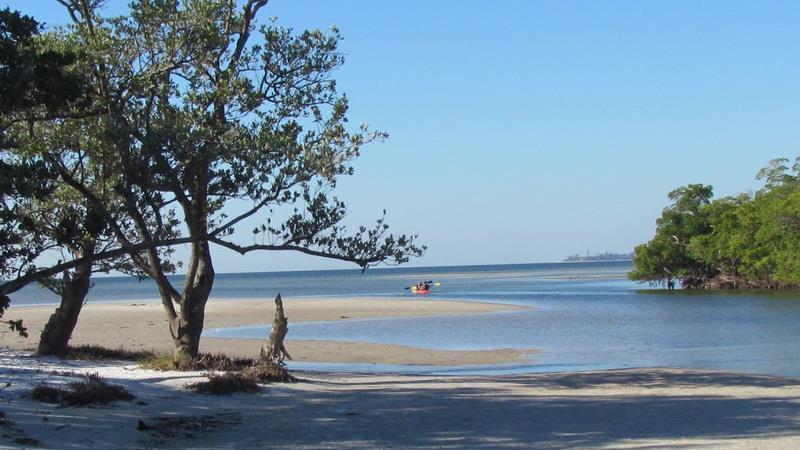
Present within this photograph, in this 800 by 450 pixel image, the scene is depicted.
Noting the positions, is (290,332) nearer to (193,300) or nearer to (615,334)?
(615,334)

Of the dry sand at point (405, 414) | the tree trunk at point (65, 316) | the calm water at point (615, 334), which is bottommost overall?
the calm water at point (615, 334)

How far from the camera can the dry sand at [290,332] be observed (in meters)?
27.3

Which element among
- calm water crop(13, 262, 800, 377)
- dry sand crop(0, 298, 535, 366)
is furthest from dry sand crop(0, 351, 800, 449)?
dry sand crop(0, 298, 535, 366)

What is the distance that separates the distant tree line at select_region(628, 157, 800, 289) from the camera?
64000 mm

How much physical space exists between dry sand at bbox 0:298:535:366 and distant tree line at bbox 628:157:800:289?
21895 mm

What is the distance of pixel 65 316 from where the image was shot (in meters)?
19.7

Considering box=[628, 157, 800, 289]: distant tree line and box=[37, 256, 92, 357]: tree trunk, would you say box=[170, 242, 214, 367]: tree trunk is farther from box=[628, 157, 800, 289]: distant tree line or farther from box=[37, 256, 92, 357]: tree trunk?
box=[628, 157, 800, 289]: distant tree line

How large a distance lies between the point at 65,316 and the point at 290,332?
18.2 meters

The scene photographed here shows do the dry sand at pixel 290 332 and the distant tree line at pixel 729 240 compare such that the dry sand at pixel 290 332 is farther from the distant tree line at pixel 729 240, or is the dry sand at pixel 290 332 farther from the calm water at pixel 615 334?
the distant tree line at pixel 729 240

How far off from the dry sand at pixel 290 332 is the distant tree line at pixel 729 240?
71.8 feet

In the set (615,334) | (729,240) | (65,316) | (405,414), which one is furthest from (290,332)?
(729,240)

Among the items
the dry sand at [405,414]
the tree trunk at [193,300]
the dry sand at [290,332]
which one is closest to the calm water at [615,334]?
the dry sand at [290,332]

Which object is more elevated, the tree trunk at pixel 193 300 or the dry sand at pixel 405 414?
the tree trunk at pixel 193 300

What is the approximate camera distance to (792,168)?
237ft
